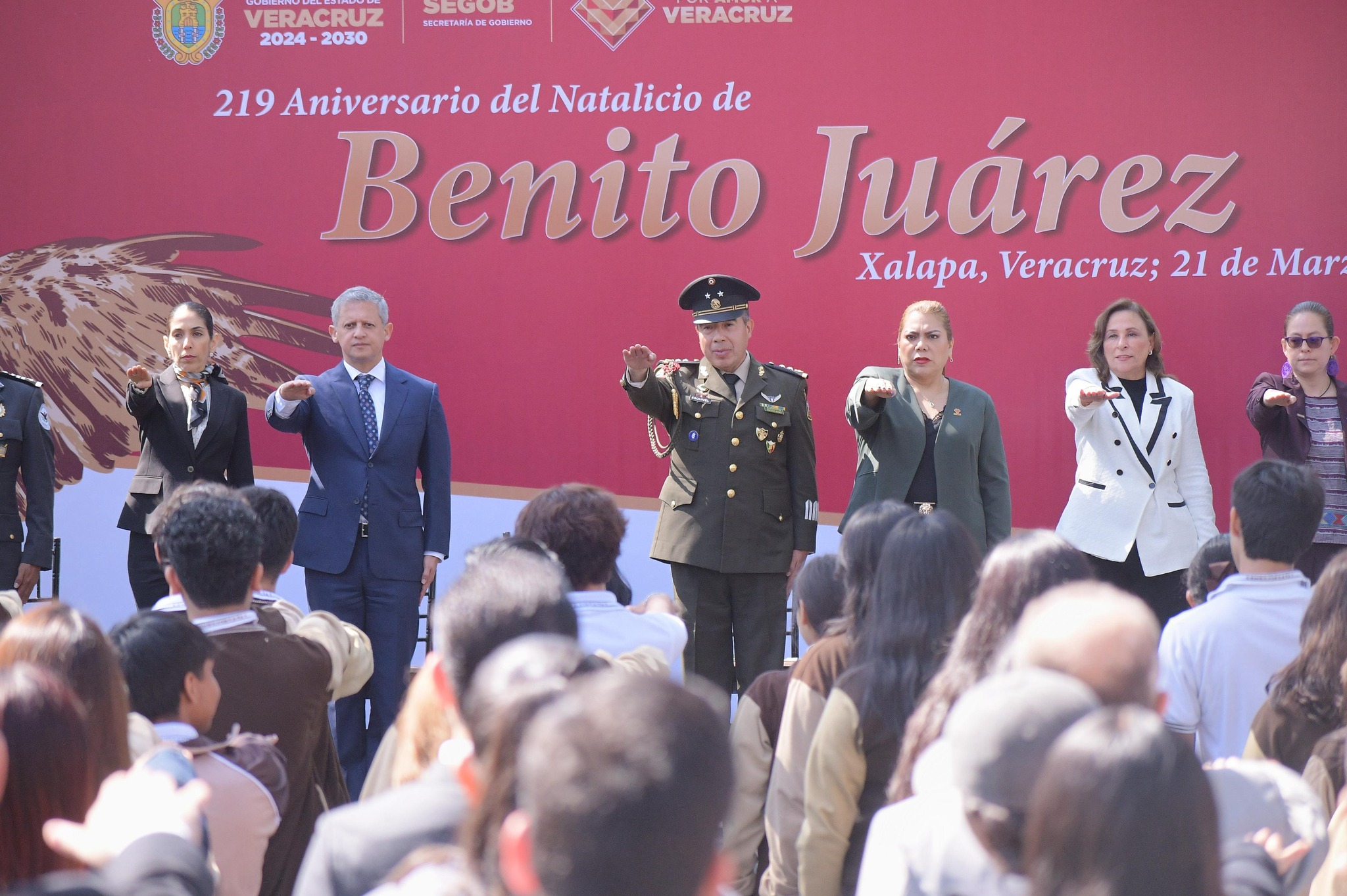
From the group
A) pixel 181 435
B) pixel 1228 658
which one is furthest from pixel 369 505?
pixel 1228 658

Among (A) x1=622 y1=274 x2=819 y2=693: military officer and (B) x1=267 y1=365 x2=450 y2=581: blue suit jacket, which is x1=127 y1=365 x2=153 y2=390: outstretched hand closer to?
(B) x1=267 y1=365 x2=450 y2=581: blue suit jacket

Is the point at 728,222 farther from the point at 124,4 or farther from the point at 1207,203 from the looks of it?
the point at 124,4

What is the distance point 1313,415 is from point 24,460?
421 cm

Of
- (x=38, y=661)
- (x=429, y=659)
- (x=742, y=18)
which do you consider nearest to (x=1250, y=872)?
(x=429, y=659)

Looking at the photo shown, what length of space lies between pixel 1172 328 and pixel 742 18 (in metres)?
1.88

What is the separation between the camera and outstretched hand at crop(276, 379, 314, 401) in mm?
3662

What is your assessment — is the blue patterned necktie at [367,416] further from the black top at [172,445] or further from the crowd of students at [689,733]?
the crowd of students at [689,733]

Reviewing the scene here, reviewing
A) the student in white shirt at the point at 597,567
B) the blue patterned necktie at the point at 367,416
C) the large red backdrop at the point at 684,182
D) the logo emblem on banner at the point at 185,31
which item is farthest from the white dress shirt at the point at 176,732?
the logo emblem on banner at the point at 185,31

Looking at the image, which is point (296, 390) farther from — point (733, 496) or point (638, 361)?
point (733, 496)

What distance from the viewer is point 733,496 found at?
156 inches

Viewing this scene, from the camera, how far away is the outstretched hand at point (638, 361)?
12.4ft

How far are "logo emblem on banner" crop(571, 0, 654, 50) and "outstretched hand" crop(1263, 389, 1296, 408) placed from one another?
2.48m

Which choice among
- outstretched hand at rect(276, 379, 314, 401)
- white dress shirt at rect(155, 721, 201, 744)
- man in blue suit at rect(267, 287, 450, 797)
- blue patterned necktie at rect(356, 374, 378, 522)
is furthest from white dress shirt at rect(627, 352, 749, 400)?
white dress shirt at rect(155, 721, 201, 744)

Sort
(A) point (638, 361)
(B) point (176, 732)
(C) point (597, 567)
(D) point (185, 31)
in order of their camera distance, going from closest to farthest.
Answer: (B) point (176, 732) < (C) point (597, 567) < (A) point (638, 361) < (D) point (185, 31)
